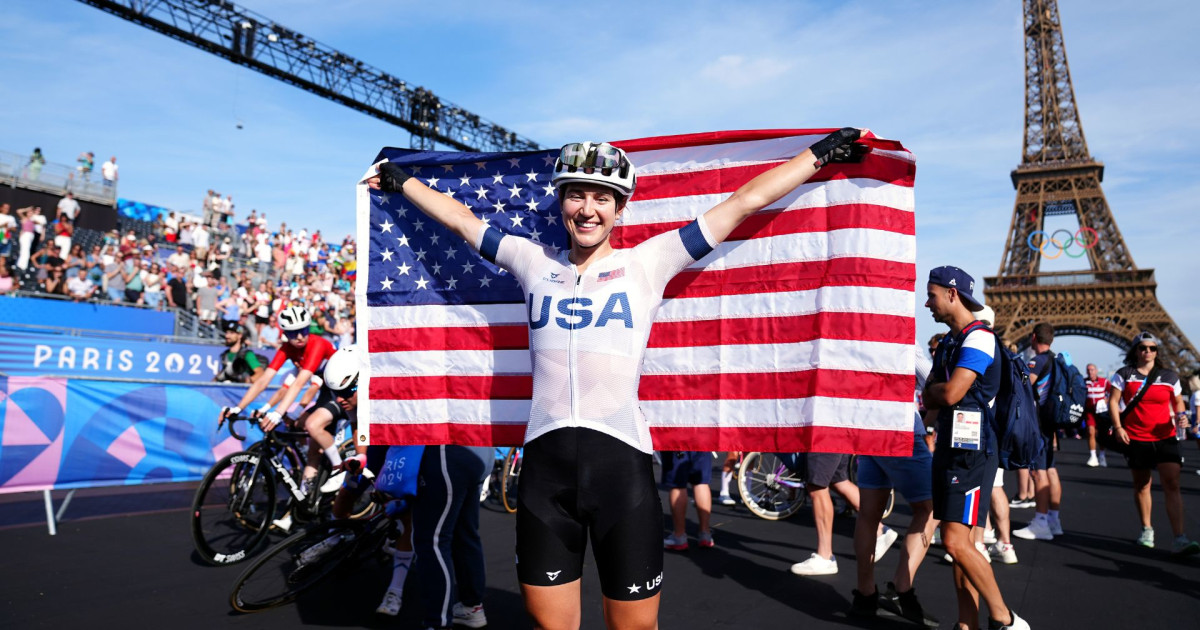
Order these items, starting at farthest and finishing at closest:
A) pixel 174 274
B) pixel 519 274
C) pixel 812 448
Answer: pixel 174 274 → pixel 812 448 → pixel 519 274

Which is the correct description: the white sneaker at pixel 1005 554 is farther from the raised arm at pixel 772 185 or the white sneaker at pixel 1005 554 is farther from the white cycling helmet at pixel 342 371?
the white cycling helmet at pixel 342 371

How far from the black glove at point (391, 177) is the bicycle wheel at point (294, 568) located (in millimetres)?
2627

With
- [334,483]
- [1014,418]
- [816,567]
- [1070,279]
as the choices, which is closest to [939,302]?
[1014,418]

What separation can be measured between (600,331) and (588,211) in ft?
1.64

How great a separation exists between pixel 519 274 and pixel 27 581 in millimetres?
5288

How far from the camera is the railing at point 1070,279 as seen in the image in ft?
168

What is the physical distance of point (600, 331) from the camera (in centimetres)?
303

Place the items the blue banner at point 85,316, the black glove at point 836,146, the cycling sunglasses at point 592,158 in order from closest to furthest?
the cycling sunglasses at point 592,158
the black glove at point 836,146
the blue banner at point 85,316

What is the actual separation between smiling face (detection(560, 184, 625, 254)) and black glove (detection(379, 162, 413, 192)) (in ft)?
3.58

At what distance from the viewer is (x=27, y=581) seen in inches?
234

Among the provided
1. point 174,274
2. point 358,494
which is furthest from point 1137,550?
point 174,274

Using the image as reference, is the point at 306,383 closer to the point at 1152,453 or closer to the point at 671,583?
the point at 671,583

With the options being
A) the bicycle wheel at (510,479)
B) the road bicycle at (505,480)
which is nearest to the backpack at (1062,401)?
the road bicycle at (505,480)

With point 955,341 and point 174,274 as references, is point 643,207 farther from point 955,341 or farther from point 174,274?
point 174,274
